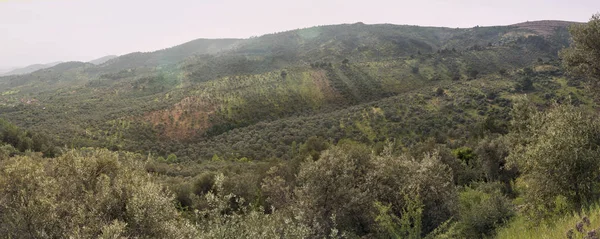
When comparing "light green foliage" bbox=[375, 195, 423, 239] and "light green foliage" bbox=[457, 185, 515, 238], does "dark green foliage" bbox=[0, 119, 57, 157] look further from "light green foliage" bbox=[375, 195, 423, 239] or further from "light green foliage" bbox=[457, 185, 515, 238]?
"light green foliage" bbox=[457, 185, 515, 238]

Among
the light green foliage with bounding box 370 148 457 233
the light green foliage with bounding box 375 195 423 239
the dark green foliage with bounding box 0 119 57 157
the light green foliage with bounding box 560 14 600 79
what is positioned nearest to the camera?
the light green foliage with bounding box 375 195 423 239

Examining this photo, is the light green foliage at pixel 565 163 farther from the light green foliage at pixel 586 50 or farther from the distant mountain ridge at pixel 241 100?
the distant mountain ridge at pixel 241 100

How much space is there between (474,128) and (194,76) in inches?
4914

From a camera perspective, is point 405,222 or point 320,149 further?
point 320,149

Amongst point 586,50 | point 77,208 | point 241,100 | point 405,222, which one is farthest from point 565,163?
point 241,100

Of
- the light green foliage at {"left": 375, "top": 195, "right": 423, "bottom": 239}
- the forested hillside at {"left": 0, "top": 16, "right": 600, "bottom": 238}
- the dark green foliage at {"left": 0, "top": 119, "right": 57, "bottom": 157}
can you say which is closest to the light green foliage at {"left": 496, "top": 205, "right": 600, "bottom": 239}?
the forested hillside at {"left": 0, "top": 16, "right": 600, "bottom": 238}

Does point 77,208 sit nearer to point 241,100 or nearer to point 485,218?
point 485,218

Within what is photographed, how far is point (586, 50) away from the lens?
17141mm

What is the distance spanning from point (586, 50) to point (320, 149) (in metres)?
30.3

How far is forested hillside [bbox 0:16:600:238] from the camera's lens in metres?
12.4

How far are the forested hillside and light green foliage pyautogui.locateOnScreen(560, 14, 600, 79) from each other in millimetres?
93

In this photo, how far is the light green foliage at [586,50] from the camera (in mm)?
16641

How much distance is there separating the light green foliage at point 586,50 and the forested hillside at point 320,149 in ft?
0.30

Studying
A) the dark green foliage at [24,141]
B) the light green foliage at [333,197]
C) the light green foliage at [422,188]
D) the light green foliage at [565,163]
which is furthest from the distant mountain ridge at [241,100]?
the light green foliage at [565,163]
